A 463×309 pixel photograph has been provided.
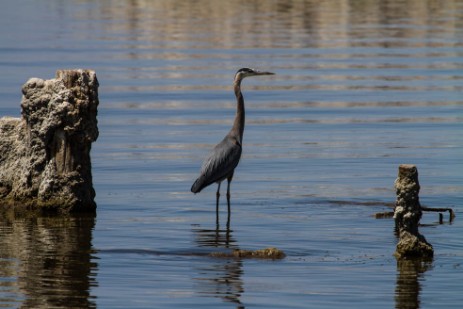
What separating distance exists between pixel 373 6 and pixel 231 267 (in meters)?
62.0

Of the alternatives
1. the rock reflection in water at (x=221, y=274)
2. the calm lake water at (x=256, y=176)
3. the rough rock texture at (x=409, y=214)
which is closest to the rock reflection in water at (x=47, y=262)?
the calm lake water at (x=256, y=176)

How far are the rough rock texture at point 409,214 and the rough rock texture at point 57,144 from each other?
4.67 metres

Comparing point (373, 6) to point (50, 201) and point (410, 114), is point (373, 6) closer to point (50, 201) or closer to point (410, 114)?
point (410, 114)

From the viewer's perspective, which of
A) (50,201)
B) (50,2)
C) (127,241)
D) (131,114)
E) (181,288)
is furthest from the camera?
(50,2)

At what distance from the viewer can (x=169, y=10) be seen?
73.4 m

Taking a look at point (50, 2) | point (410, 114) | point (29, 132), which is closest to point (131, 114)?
point (410, 114)

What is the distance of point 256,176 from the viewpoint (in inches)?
807

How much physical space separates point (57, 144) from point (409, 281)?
557cm

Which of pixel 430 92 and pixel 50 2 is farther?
pixel 50 2

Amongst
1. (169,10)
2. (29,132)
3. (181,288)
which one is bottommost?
(181,288)

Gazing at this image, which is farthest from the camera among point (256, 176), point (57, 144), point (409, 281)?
point (256, 176)

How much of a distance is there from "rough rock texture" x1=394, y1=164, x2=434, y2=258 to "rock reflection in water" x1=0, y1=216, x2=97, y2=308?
3415 mm

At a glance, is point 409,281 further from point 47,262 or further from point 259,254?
point 47,262

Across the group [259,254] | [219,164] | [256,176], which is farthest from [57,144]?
[256,176]
